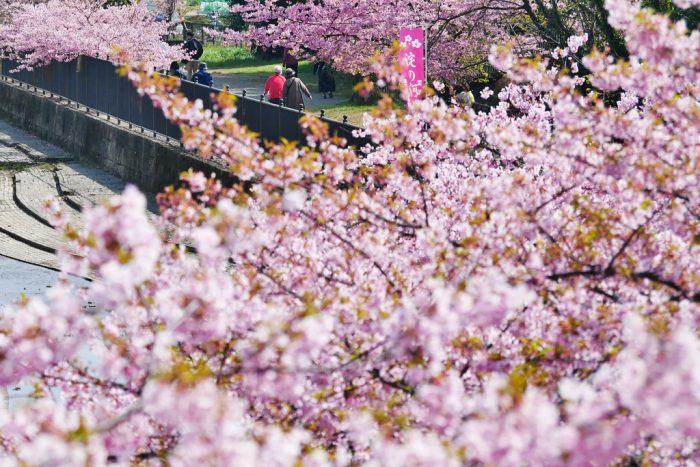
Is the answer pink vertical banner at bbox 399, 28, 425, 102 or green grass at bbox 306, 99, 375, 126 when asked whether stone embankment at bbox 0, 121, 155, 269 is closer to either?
pink vertical banner at bbox 399, 28, 425, 102

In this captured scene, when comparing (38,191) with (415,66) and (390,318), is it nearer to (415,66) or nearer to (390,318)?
(415,66)

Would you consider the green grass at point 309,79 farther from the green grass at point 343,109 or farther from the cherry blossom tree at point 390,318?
the cherry blossom tree at point 390,318

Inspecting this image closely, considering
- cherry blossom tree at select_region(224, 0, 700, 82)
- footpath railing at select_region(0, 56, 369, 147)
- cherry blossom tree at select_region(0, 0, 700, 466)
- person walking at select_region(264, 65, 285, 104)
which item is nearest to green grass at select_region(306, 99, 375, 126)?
footpath railing at select_region(0, 56, 369, 147)

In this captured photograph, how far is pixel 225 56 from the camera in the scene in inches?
2061

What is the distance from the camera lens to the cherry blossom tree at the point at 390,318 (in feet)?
11.0

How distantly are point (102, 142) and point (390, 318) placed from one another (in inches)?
802

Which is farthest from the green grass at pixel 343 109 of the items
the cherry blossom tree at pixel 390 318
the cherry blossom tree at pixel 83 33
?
the cherry blossom tree at pixel 390 318

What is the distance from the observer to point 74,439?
132 inches

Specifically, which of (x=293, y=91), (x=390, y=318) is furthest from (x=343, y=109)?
(x=390, y=318)

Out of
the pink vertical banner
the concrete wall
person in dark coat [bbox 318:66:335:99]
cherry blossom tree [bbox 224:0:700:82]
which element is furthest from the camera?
person in dark coat [bbox 318:66:335:99]

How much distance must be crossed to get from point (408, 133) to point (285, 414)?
1997mm

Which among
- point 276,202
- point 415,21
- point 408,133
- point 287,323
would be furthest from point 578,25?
point 287,323

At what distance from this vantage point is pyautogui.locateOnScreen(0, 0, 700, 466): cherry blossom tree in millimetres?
3344

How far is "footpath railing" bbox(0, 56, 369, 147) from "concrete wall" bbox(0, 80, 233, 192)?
353 mm
